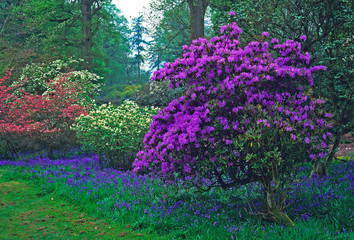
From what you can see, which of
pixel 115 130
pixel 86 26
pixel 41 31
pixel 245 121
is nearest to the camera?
pixel 245 121

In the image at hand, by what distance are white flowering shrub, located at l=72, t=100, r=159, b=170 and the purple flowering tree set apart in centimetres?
563

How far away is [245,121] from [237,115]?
33 cm

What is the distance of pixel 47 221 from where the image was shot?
23.9ft

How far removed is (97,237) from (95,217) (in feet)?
3.89

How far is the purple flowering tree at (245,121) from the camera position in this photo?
546cm

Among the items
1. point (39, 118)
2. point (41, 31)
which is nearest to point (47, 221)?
point (39, 118)

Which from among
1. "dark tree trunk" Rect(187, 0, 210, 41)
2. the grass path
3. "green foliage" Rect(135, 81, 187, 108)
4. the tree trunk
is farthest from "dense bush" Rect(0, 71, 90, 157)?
the tree trunk

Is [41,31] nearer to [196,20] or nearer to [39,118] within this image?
[39,118]

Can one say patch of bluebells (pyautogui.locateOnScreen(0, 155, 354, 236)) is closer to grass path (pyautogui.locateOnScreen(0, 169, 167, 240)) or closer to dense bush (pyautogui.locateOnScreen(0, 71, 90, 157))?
grass path (pyautogui.locateOnScreen(0, 169, 167, 240))

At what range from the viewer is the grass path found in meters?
6.38

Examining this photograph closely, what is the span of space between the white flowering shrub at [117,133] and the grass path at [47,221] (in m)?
3.04

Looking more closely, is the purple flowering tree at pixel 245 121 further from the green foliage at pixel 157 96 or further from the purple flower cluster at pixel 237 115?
the green foliage at pixel 157 96

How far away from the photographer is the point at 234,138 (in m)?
5.47

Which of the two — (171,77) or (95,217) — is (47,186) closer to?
(95,217)
